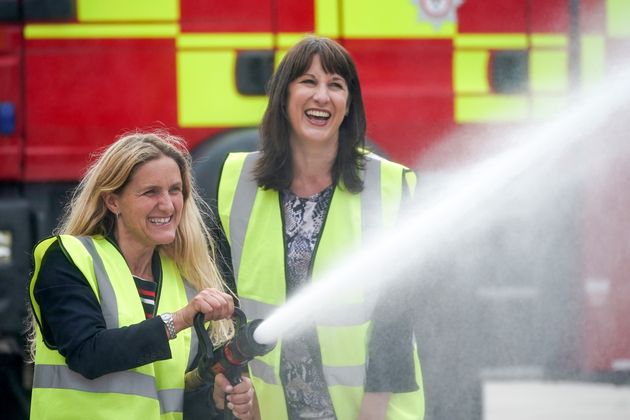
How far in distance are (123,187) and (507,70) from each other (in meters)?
2.36

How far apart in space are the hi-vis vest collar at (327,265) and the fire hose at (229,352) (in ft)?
0.84

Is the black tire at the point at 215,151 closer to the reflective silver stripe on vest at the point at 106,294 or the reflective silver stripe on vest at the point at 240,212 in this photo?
the reflective silver stripe on vest at the point at 240,212

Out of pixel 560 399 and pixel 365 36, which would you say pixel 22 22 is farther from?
pixel 560 399

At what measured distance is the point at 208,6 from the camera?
435 cm

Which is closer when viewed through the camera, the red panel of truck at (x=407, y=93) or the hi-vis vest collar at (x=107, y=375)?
the hi-vis vest collar at (x=107, y=375)

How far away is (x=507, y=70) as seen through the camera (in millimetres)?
4469

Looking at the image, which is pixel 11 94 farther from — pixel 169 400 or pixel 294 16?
pixel 169 400

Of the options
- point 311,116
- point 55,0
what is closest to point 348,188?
point 311,116

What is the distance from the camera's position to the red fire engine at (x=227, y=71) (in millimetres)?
4324

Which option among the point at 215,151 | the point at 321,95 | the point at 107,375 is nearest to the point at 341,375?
the point at 107,375

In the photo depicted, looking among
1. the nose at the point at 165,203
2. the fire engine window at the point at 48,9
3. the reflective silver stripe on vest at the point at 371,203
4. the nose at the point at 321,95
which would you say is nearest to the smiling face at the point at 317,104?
the nose at the point at 321,95

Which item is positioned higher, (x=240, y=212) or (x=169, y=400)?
(x=240, y=212)

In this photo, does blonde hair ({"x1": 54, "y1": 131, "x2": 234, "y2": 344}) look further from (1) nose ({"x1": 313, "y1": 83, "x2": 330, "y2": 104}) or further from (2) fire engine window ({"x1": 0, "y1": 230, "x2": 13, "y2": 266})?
(2) fire engine window ({"x1": 0, "y1": 230, "x2": 13, "y2": 266})

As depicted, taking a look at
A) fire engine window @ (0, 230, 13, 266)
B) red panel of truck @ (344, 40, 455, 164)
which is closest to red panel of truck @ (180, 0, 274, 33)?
red panel of truck @ (344, 40, 455, 164)
